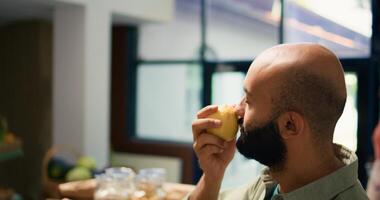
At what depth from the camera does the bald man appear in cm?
109

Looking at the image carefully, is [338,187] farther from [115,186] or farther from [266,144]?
[115,186]

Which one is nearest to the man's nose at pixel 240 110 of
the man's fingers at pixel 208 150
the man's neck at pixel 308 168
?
the man's fingers at pixel 208 150

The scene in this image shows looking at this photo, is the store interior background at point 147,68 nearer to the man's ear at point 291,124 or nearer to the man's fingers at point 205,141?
the man's fingers at point 205,141

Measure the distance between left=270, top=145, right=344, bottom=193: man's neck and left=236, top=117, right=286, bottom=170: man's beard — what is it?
3 centimetres

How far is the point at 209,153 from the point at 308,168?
0.93 feet

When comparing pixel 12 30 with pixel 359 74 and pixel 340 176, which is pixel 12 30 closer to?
pixel 359 74

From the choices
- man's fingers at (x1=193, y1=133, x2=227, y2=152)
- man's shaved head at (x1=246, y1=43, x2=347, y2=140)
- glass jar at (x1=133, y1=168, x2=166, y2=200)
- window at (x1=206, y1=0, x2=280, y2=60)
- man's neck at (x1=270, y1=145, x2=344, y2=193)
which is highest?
window at (x1=206, y1=0, x2=280, y2=60)

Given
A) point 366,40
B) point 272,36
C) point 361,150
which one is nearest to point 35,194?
point 272,36

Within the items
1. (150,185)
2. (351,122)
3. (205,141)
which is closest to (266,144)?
(205,141)

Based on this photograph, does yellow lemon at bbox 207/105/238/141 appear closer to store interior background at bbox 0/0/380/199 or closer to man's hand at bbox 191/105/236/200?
man's hand at bbox 191/105/236/200

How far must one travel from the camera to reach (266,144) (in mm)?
1158

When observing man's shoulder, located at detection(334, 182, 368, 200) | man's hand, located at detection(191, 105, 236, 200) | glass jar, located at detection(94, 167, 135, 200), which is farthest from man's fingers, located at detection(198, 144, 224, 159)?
glass jar, located at detection(94, 167, 135, 200)

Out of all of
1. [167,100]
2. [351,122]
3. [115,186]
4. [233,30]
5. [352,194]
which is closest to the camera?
[352,194]

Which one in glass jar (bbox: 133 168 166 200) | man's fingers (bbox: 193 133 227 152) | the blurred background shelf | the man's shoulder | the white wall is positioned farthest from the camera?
the white wall
